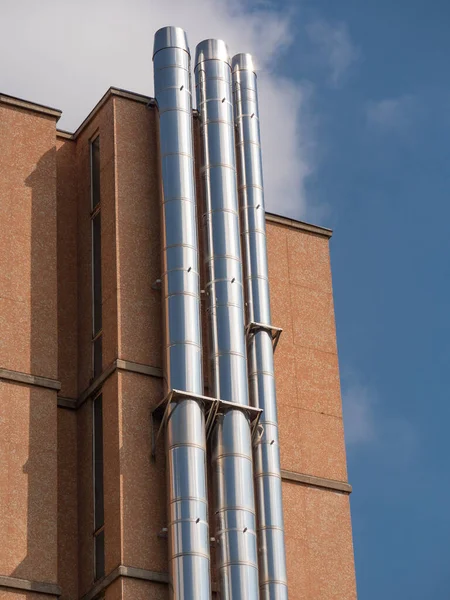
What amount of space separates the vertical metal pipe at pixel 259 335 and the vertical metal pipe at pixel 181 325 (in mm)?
1802

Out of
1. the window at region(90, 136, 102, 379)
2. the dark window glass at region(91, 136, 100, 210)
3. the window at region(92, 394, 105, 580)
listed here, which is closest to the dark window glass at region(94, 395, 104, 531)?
the window at region(92, 394, 105, 580)

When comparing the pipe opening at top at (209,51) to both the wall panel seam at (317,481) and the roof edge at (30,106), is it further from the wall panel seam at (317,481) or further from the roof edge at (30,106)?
the wall panel seam at (317,481)

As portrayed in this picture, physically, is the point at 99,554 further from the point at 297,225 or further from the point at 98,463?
the point at 297,225

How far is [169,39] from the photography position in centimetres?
4244

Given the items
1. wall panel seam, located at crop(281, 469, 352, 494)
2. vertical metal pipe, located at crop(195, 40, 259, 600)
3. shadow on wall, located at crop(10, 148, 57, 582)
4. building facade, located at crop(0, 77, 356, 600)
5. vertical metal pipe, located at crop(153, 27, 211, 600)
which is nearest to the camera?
vertical metal pipe, located at crop(153, 27, 211, 600)

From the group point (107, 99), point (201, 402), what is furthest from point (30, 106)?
point (201, 402)

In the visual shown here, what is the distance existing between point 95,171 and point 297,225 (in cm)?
576

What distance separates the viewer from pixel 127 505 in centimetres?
3731

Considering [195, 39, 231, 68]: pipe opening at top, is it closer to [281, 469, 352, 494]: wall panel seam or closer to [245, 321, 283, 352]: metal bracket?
[245, 321, 283, 352]: metal bracket

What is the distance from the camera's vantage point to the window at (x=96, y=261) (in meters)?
40.2

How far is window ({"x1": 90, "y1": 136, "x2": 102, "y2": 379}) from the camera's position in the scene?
1585 inches

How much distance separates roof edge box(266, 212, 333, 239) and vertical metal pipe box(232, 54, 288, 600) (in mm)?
1912

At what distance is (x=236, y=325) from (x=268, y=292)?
2.10 m

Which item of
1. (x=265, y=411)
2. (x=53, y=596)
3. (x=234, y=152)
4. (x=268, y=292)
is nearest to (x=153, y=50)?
(x=234, y=152)
